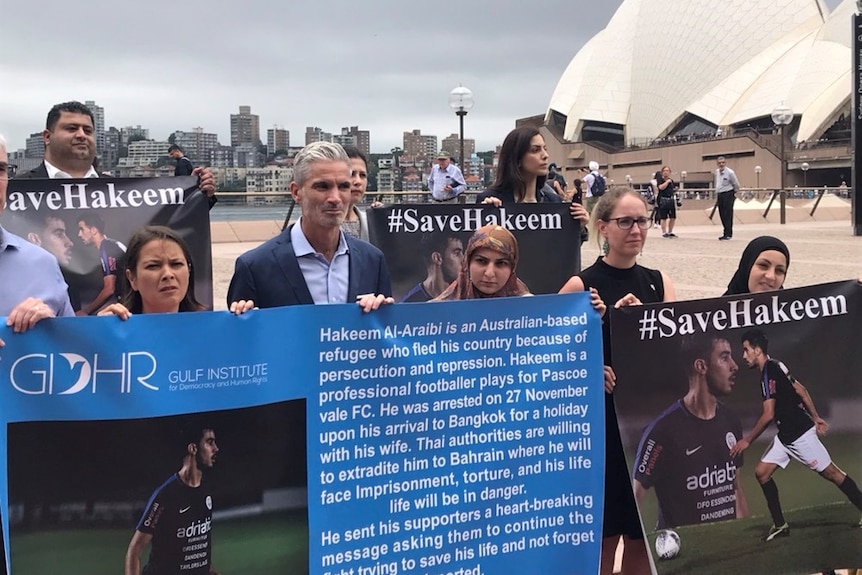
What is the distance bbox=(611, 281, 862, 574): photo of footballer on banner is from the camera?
9.59ft

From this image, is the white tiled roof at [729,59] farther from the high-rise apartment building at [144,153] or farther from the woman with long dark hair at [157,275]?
the woman with long dark hair at [157,275]

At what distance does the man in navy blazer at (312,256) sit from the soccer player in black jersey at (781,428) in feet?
5.21

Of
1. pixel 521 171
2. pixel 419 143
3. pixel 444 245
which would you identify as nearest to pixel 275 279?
pixel 521 171

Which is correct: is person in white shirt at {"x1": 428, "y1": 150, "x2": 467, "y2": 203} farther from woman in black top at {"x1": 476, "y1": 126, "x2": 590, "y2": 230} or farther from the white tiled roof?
the white tiled roof

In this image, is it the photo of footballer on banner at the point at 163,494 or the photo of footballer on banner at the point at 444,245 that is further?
the photo of footballer on banner at the point at 444,245

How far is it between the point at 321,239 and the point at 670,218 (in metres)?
16.8

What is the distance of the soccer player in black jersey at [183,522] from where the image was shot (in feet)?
7.93

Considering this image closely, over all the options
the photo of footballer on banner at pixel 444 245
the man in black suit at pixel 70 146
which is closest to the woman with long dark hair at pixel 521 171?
the photo of footballer on banner at pixel 444 245

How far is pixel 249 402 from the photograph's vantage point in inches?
101

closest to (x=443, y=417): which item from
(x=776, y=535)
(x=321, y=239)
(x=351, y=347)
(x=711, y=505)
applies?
(x=351, y=347)

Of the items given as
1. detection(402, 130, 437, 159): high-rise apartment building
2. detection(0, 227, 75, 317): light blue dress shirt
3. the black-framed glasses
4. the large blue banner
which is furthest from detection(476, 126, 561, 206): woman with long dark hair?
detection(402, 130, 437, 159): high-rise apartment building

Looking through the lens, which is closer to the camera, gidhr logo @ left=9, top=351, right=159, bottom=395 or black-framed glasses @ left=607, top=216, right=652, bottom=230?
gidhr logo @ left=9, top=351, right=159, bottom=395

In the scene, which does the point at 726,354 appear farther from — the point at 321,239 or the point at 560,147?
the point at 560,147

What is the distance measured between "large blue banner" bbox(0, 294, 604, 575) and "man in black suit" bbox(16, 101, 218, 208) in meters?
2.57
